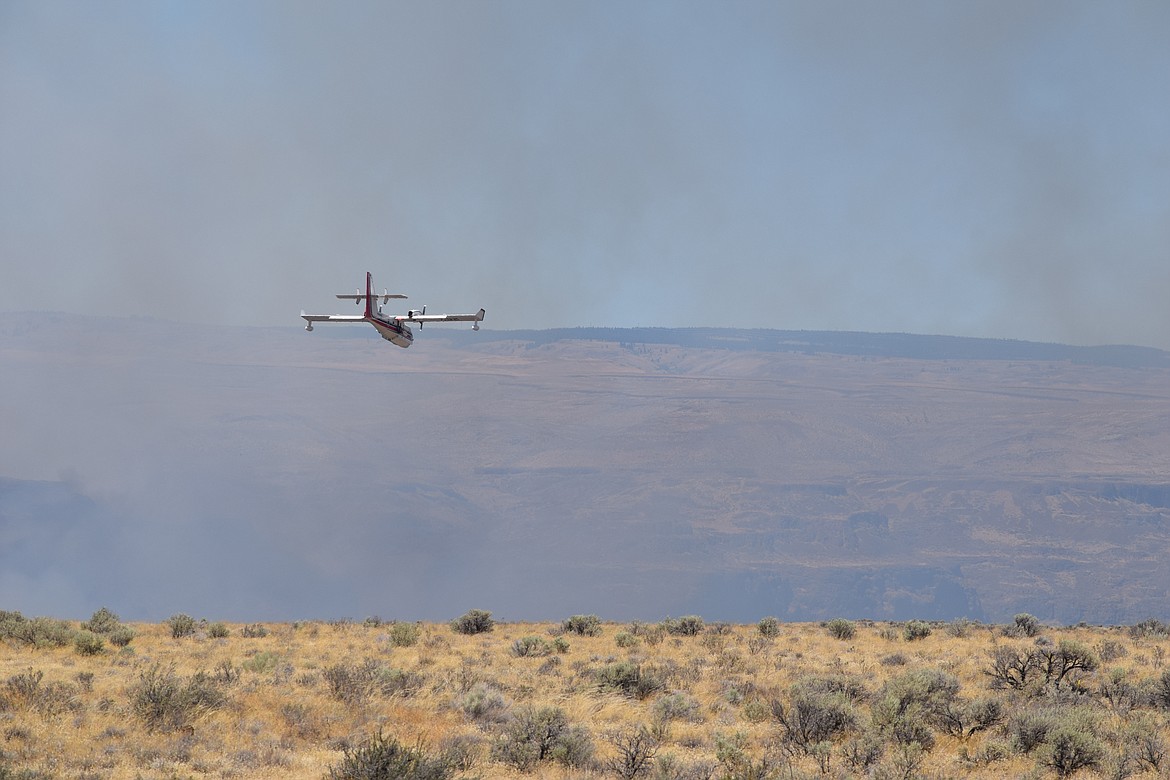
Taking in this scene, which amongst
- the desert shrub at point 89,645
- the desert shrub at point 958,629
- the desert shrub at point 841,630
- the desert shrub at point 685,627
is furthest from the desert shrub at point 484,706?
the desert shrub at point 958,629

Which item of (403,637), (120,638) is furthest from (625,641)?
(120,638)

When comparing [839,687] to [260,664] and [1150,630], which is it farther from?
[1150,630]

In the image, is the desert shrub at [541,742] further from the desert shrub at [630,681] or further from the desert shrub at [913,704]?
the desert shrub at [913,704]

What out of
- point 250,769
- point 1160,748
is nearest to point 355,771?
point 250,769

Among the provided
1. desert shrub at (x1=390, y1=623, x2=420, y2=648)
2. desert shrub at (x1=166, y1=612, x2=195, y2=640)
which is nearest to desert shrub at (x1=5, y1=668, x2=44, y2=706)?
desert shrub at (x1=390, y1=623, x2=420, y2=648)

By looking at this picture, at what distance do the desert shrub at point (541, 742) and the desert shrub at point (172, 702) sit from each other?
615cm

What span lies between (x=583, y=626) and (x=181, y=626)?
570 inches

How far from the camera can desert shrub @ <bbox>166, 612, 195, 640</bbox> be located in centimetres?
3525

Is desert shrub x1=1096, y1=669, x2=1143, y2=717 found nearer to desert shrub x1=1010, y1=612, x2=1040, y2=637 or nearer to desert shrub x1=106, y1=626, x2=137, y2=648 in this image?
desert shrub x1=1010, y1=612, x2=1040, y2=637

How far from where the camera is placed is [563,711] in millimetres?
21281

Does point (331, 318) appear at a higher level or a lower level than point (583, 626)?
higher

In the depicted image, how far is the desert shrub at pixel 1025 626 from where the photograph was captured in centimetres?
3794

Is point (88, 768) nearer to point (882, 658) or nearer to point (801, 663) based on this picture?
point (801, 663)

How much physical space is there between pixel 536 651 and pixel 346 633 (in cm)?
962
